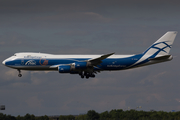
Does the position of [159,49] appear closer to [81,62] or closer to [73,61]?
[81,62]

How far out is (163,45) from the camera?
85.3 meters

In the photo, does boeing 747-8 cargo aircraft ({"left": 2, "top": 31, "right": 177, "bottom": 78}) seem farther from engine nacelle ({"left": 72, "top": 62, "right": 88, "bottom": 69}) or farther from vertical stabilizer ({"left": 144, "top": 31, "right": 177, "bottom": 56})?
vertical stabilizer ({"left": 144, "top": 31, "right": 177, "bottom": 56})

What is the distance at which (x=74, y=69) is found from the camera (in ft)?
252

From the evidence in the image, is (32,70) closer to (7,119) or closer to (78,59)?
(78,59)

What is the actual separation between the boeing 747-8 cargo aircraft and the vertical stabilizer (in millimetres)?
449

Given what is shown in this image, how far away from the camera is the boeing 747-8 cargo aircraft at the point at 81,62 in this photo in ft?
252

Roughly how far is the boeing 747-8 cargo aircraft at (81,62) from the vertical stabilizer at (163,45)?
1.47 ft

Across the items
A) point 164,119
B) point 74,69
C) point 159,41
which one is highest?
point 159,41

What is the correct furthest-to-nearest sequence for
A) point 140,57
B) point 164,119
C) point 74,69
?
1. point 164,119
2. point 140,57
3. point 74,69

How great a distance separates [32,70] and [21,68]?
9.20 ft

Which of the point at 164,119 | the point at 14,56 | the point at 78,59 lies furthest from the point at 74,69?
the point at 164,119

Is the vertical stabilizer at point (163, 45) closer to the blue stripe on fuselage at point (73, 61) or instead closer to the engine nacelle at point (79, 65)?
the blue stripe on fuselage at point (73, 61)

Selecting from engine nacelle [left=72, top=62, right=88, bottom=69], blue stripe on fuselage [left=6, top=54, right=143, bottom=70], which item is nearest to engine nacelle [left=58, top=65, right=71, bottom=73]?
engine nacelle [left=72, top=62, right=88, bottom=69]

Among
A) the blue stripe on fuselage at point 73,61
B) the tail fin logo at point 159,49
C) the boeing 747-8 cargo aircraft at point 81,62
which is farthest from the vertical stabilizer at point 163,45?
A: the blue stripe on fuselage at point 73,61
